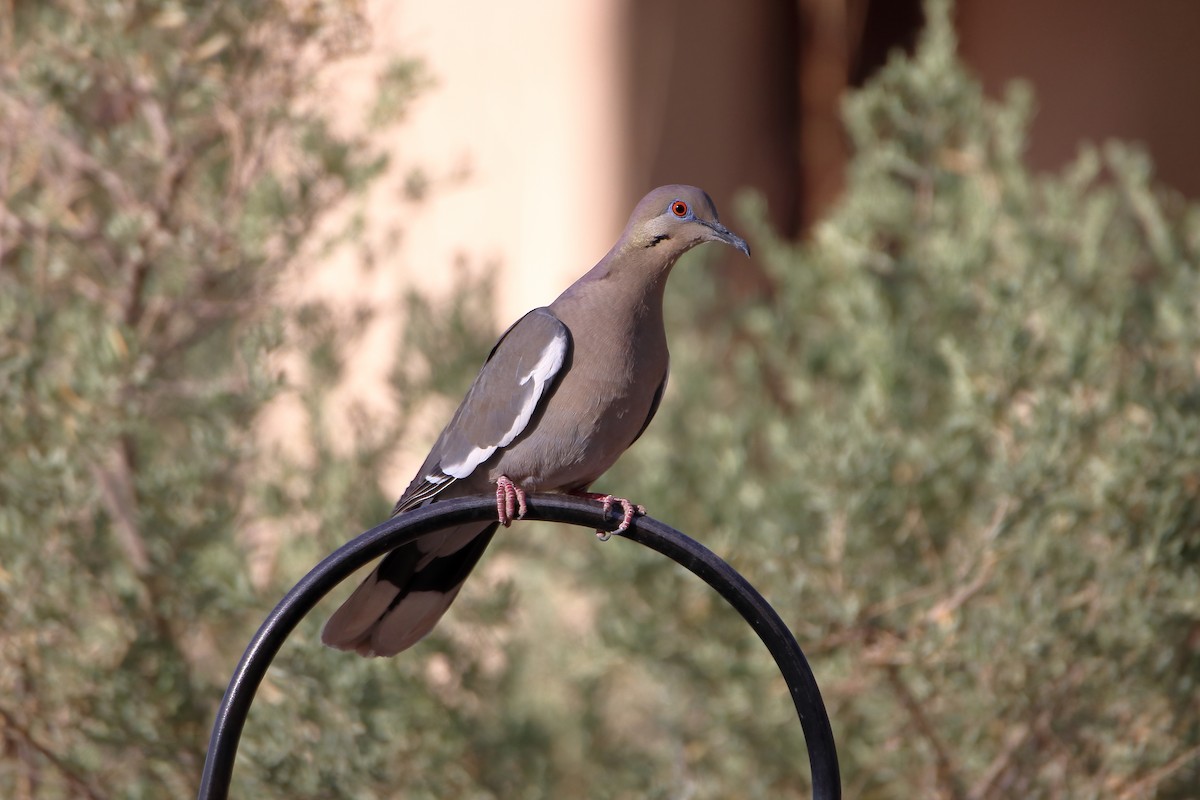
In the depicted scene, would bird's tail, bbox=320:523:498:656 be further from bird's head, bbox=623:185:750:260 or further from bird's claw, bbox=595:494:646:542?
bird's head, bbox=623:185:750:260

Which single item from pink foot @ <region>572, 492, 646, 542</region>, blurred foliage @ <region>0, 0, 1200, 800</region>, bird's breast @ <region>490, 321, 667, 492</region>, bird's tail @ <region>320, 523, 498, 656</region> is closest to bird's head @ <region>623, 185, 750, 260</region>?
bird's breast @ <region>490, 321, 667, 492</region>

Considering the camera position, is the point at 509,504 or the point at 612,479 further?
the point at 612,479

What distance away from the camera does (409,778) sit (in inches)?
151

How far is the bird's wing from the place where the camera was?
2.45m

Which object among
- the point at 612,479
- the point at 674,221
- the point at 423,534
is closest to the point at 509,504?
the point at 423,534

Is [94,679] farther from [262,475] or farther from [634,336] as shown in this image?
[634,336]

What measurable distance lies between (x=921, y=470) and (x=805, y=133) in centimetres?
364

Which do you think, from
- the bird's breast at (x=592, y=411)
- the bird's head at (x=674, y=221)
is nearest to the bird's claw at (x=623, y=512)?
the bird's breast at (x=592, y=411)

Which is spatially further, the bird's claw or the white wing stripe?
the white wing stripe

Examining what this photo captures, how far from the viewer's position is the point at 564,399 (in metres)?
2.45

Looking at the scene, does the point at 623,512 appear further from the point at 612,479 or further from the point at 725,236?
the point at 612,479

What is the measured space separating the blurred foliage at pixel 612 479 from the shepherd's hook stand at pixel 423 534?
4.23 feet

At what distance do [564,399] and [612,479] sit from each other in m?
2.04

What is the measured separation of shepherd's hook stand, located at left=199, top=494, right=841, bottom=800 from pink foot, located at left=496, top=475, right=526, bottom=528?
0.02m
